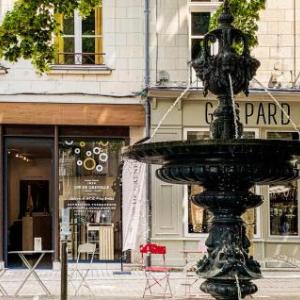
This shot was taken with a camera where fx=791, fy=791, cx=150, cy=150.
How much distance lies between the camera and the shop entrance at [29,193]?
16.8 meters

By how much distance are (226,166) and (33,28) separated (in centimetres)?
617

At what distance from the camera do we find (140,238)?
16.7 metres

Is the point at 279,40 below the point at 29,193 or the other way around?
the other way around

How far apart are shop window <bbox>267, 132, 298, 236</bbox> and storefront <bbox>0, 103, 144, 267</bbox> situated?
3165mm

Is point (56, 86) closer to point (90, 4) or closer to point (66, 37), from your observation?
point (66, 37)

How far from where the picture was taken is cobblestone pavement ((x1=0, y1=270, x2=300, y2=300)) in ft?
41.2

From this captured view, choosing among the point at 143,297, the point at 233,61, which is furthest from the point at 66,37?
the point at 233,61

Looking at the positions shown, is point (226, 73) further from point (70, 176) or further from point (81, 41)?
point (81, 41)

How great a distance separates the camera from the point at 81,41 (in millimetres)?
17047

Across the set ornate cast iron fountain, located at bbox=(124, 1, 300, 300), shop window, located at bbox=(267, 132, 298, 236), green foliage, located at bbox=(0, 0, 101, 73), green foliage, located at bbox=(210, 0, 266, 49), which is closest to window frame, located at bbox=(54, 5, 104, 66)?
shop window, located at bbox=(267, 132, 298, 236)

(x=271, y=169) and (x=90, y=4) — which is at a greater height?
(x=90, y=4)

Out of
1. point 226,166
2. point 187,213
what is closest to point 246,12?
point 187,213

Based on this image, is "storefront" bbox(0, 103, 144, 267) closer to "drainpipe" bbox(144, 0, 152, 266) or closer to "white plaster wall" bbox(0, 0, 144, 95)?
"drainpipe" bbox(144, 0, 152, 266)

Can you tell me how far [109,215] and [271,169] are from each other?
1023 centimetres
